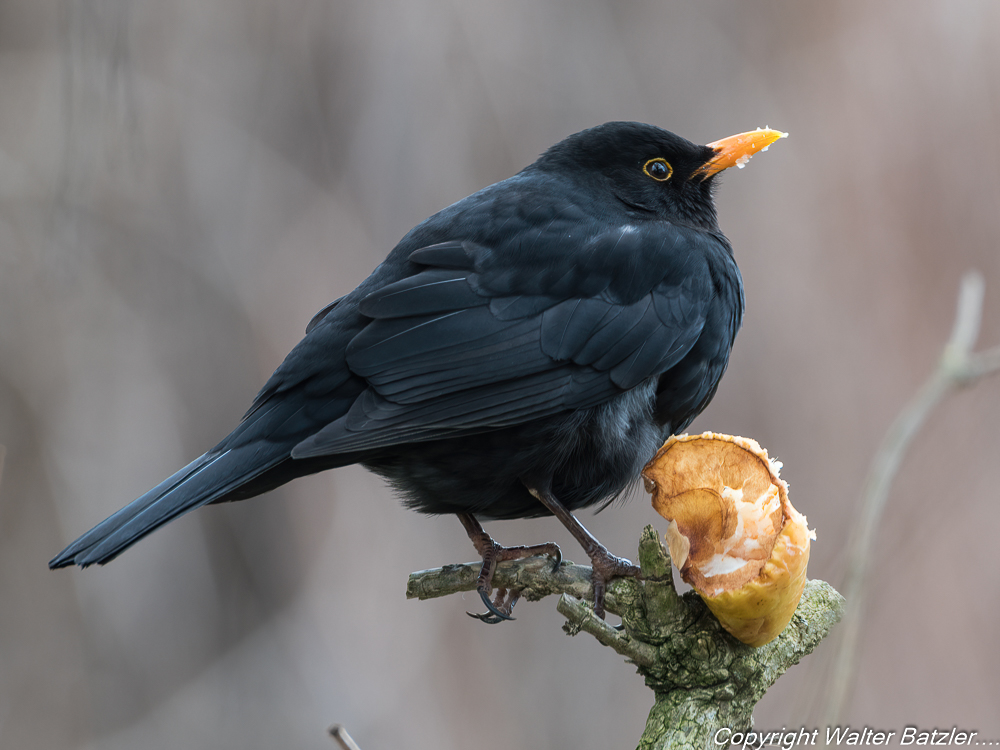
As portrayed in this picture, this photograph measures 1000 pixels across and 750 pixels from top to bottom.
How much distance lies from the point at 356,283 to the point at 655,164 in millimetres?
1548

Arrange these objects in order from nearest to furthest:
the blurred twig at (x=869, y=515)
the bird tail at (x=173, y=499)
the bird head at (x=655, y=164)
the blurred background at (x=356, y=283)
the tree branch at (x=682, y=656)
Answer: the blurred twig at (x=869, y=515), the tree branch at (x=682, y=656), the bird tail at (x=173, y=499), the bird head at (x=655, y=164), the blurred background at (x=356, y=283)

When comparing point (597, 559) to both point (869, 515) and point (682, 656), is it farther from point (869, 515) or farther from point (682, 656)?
point (869, 515)

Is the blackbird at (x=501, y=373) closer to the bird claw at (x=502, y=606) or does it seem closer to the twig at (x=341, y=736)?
the bird claw at (x=502, y=606)

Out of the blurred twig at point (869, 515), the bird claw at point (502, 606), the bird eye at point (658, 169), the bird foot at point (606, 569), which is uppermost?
the bird eye at point (658, 169)

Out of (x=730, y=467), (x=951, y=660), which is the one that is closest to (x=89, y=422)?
(x=730, y=467)

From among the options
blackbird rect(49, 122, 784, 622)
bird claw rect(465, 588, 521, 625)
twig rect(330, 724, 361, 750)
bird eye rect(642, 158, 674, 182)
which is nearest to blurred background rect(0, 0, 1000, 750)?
bird claw rect(465, 588, 521, 625)

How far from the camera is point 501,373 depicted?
7.39 ft

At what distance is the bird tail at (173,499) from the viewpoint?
75.7 inches

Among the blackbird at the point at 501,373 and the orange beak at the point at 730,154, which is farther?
the orange beak at the point at 730,154

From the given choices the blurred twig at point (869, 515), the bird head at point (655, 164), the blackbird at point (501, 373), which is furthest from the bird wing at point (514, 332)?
the blurred twig at point (869, 515)

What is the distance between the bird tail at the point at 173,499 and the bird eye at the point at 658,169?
149 cm

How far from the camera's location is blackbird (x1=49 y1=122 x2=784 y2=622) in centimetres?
218

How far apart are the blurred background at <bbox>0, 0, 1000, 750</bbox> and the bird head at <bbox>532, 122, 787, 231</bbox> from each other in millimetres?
1267

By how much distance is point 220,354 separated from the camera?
3.92m
